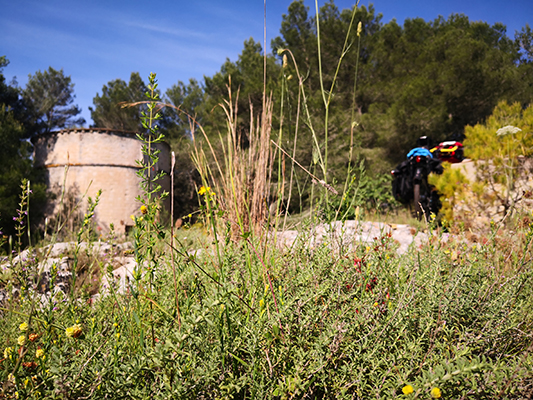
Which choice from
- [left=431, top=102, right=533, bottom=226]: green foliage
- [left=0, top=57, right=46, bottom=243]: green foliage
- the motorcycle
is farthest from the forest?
[left=431, top=102, right=533, bottom=226]: green foliage

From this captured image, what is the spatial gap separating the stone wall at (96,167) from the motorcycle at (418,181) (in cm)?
629

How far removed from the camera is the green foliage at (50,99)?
17.8 metres

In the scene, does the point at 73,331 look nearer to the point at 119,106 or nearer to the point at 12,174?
the point at 12,174

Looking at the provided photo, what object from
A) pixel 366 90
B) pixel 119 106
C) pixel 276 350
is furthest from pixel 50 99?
pixel 276 350

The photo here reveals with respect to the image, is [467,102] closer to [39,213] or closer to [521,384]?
[521,384]

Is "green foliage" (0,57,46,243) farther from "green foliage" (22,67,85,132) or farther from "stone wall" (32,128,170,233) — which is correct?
"green foliage" (22,67,85,132)

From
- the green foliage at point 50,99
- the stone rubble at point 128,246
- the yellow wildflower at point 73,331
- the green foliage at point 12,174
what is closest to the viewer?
the yellow wildflower at point 73,331

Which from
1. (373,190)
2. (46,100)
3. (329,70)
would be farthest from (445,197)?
(46,100)

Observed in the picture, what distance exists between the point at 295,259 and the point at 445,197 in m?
5.54

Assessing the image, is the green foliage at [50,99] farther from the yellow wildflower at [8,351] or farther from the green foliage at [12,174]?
the yellow wildflower at [8,351]

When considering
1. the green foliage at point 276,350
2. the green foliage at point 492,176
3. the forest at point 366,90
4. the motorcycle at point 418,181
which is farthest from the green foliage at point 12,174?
the green foliage at point 492,176

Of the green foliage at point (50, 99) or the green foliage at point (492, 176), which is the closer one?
the green foliage at point (492, 176)

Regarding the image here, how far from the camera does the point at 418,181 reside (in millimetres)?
6184

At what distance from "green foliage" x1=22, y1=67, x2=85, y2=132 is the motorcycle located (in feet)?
63.0
